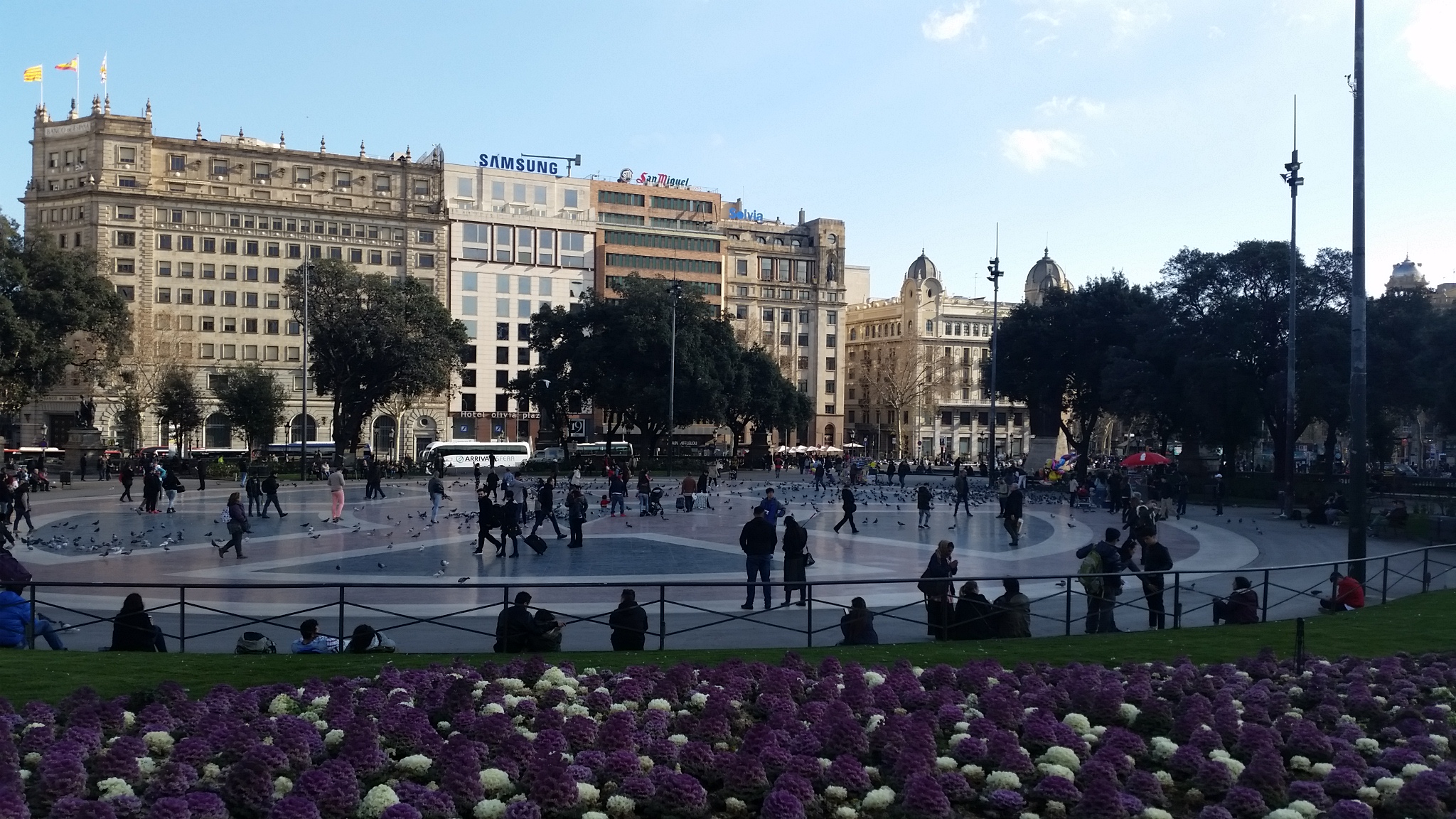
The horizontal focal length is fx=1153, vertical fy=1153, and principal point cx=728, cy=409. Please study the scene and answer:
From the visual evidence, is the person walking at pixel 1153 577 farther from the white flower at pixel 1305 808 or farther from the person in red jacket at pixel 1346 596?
the white flower at pixel 1305 808

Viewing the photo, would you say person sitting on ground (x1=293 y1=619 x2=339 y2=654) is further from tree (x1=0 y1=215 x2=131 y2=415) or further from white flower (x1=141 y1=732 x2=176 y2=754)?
tree (x1=0 y1=215 x2=131 y2=415)

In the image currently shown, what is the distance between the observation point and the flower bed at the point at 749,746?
6832 millimetres

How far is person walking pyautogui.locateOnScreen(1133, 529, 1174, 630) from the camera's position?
14.8 m

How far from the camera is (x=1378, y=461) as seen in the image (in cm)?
6994

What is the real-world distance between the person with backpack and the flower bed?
13.9 feet

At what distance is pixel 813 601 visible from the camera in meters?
13.4

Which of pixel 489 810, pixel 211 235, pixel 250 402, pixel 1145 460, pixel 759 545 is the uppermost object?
pixel 211 235

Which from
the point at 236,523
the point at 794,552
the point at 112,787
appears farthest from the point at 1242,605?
the point at 236,523

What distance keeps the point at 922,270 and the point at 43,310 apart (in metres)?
91.0

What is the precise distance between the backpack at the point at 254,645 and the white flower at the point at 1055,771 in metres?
8.15

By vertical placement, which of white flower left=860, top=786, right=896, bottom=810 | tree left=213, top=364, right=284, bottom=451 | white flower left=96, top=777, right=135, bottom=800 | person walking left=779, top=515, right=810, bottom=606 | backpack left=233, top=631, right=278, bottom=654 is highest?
tree left=213, top=364, right=284, bottom=451

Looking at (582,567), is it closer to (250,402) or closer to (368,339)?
(368,339)

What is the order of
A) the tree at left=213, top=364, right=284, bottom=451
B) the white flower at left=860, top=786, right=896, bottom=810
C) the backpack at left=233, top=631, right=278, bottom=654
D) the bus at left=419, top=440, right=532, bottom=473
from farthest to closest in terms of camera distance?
the bus at left=419, top=440, right=532, bottom=473
the tree at left=213, top=364, right=284, bottom=451
the backpack at left=233, top=631, right=278, bottom=654
the white flower at left=860, top=786, right=896, bottom=810

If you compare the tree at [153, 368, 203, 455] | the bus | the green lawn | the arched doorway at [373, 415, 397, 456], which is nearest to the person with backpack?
the green lawn
